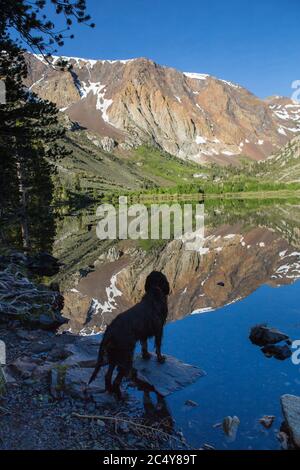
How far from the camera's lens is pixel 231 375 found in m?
11.3

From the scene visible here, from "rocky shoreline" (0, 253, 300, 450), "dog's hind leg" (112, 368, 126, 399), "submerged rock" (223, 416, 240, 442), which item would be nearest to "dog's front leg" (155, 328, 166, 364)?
"rocky shoreline" (0, 253, 300, 450)

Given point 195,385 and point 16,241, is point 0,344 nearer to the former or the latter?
point 195,385

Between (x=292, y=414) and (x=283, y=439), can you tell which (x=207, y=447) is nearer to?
(x=283, y=439)

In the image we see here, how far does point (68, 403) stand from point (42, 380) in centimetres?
110

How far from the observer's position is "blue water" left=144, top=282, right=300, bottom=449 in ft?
27.8

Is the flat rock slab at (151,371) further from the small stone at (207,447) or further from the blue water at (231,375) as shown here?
the small stone at (207,447)

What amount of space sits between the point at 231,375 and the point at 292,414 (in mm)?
2885

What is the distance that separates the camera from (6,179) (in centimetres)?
3334

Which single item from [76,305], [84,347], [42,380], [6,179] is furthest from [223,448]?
[6,179]

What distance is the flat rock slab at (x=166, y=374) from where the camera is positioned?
1023cm

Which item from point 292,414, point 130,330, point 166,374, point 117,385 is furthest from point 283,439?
point 130,330

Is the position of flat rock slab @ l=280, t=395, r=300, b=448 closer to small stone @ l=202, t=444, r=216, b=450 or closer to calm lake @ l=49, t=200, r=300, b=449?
calm lake @ l=49, t=200, r=300, b=449

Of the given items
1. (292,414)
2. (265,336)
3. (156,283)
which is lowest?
(265,336)

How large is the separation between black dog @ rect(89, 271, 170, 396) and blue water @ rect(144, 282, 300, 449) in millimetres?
1586
